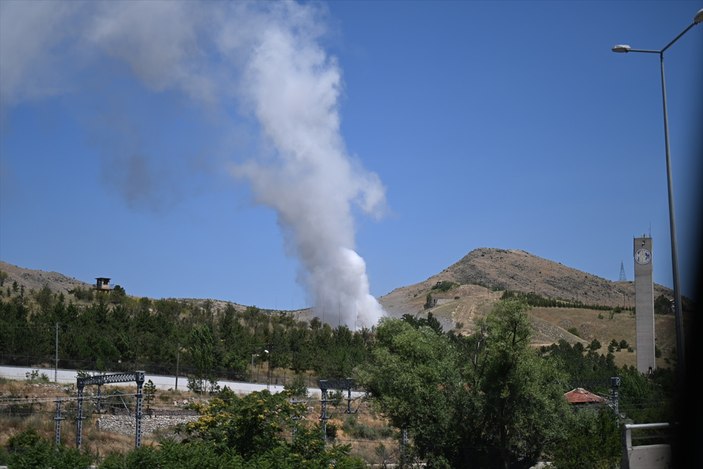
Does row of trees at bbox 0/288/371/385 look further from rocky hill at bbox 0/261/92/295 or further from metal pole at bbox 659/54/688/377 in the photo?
metal pole at bbox 659/54/688/377

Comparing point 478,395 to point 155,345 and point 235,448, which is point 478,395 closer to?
point 235,448

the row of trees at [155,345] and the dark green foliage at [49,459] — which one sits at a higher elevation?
the row of trees at [155,345]

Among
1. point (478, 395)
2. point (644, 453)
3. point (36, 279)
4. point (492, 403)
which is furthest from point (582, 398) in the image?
point (36, 279)

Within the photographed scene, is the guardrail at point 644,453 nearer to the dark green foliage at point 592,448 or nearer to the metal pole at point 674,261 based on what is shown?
the metal pole at point 674,261

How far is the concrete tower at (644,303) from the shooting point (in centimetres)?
7712

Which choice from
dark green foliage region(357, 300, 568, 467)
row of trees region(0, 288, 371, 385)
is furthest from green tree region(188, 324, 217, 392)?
dark green foliage region(357, 300, 568, 467)

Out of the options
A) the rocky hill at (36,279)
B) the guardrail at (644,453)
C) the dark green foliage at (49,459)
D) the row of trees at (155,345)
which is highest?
the rocky hill at (36,279)

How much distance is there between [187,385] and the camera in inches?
2438

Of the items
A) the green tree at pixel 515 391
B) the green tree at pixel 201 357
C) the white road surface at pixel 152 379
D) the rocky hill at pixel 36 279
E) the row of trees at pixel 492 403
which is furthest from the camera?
the rocky hill at pixel 36 279

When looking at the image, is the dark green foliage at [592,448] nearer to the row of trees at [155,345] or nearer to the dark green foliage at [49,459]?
the dark green foliage at [49,459]

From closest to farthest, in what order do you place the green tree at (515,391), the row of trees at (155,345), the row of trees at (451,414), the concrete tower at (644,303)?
the row of trees at (451,414) → the green tree at (515,391) → the row of trees at (155,345) → the concrete tower at (644,303)

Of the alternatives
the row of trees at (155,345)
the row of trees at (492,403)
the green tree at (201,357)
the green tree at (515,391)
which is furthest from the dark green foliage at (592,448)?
the row of trees at (155,345)

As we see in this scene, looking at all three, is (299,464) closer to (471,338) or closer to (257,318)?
(471,338)

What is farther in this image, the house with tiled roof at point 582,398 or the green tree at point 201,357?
the green tree at point 201,357
